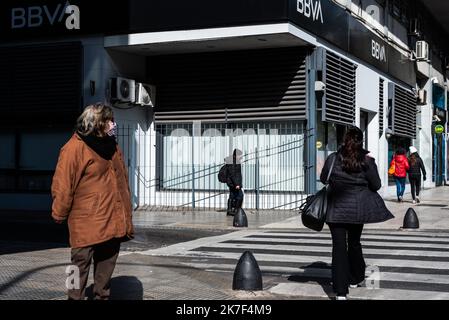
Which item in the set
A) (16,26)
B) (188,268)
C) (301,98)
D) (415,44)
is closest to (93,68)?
(16,26)

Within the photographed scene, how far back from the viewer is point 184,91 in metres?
19.8

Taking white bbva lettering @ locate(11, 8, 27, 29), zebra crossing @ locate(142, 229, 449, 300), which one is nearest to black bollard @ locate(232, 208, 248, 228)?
zebra crossing @ locate(142, 229, 449, 300)

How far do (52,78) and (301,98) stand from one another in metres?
7.54

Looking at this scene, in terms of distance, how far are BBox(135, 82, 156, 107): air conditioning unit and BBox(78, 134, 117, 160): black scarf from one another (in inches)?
538

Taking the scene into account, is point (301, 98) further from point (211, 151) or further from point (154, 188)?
point (154, 188)

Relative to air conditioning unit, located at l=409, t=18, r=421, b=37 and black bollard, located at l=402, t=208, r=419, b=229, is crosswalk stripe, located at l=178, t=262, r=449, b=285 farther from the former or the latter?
air conditioning unit, located at l=409, t=18, r=421, b=37

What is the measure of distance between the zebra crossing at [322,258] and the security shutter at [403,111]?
12816 millimetres

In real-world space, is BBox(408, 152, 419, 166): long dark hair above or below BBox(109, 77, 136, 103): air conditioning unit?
below

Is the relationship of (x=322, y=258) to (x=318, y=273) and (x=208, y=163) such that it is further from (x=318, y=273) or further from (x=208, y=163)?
(x=208, y=163)

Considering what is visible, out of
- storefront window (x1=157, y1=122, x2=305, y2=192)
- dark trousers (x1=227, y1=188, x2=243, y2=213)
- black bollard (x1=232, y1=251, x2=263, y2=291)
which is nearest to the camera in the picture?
black bollard (x1=232, y1=251, x2=263, y2=291)

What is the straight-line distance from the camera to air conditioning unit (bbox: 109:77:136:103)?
18188 millimetres

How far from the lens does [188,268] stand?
8.92 m

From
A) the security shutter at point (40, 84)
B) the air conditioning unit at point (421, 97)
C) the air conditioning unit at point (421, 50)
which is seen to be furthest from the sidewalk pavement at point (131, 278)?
the air conditioning unit at point (421, 97)

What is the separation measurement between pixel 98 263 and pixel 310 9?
13779mm
